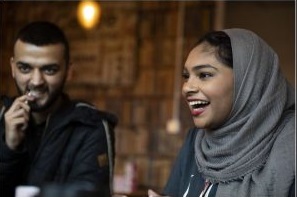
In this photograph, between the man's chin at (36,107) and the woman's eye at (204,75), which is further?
the man's chin at (36,107)

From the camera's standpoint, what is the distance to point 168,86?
4.20 m

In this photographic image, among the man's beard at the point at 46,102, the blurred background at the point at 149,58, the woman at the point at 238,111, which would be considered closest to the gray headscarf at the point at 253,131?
the woman at the point at 238,111

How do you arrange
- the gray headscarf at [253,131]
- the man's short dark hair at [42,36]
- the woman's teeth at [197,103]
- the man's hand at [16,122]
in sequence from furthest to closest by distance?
→ the man's short dark hair at [42,36]
the man's hand at [16,122]
the woman's teeth at [197,103]
the gray headscarf at [253,131]

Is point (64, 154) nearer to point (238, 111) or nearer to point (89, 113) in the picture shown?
point (89, 113)

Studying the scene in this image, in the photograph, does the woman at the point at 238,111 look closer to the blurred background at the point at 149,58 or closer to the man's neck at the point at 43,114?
the man's neck at the point at 43,114

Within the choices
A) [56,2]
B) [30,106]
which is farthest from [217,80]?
[56,2]

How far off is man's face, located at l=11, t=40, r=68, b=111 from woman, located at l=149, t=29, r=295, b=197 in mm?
551

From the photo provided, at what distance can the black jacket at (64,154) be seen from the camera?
66.6 inches

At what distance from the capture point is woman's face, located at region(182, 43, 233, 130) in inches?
53.9

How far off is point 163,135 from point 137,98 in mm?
399

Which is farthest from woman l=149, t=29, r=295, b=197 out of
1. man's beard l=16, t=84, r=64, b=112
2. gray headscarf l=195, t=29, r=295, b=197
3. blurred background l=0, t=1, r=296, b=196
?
blurred background l=0, t=1, r=296, b=196

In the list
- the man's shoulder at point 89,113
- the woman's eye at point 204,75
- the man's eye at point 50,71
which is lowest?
the man's shoulder at point 89,113

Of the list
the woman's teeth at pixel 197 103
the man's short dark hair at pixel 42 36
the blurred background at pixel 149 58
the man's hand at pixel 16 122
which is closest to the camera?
the woman's teeth at pixel 197 103

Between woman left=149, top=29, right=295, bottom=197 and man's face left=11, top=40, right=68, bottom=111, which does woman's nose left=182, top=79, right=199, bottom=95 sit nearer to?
woman left=149, top=29, right=295, bottom=197
